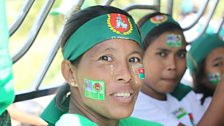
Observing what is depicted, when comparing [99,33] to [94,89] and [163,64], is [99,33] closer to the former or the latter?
[94,89]

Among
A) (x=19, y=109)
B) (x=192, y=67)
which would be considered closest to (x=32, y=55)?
(x=19, y=109)

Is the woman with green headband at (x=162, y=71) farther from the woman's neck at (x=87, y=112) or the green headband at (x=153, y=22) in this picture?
the woman's neck at (x=87, y=112)

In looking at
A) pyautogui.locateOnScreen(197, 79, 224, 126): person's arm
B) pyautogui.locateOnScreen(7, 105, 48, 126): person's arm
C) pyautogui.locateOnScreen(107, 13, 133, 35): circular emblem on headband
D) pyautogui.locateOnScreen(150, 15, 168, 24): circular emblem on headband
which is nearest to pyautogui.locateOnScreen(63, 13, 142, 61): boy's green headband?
pyautogui.locateOnScreen(107, 13, 133, 35): circular emblem on headband

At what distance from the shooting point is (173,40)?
7.80 feet

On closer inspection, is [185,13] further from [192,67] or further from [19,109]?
[19,109]

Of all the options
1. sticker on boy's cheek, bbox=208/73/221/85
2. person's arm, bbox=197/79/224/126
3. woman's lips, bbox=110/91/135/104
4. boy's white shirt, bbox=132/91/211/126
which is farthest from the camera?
sticker on boy's cheek, bbox=208/73/221/85

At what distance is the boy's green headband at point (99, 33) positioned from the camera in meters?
1.52

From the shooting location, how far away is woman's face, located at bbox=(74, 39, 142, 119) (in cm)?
148

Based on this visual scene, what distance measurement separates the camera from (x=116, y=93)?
1480 millimetres

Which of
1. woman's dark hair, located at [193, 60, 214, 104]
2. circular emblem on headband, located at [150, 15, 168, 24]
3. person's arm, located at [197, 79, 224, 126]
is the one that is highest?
circular emblem on headband, located at [150, 15, 168, 24]

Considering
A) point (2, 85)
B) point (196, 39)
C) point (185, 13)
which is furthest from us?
point (185, 13)

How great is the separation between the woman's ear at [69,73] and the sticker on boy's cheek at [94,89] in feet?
0.21

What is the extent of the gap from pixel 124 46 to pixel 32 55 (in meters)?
5.03

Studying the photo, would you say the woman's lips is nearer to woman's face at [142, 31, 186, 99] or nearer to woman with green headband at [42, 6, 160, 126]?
woman with green headband at [42, 6, 160, 126]
